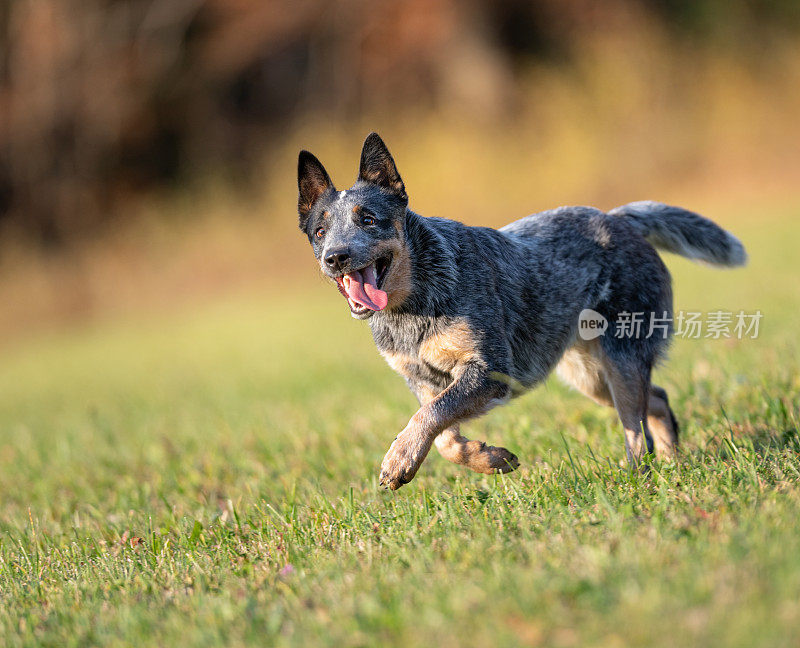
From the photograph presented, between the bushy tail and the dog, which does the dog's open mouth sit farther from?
the bushy tail

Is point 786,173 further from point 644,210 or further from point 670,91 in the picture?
point 644,210

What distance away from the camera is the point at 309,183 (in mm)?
4488

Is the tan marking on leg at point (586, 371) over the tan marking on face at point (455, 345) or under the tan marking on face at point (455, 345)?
under

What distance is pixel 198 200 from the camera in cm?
2547

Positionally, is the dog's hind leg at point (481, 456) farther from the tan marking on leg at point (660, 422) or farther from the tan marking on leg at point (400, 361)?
the tan marking on leg at point (660, 422)

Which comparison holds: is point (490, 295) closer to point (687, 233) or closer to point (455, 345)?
point (455, 345)

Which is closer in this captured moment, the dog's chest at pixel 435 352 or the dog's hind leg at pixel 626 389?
the dog's chest at pixel 435 352

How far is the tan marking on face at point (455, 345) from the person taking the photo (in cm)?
416

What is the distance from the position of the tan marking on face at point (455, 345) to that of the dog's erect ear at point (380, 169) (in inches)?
28.2

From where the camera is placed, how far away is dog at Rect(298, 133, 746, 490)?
13.4ft

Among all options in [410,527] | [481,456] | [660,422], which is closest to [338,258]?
[481,456]

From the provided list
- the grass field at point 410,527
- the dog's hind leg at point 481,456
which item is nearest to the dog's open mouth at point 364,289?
the dog's hind leg at point 481,456

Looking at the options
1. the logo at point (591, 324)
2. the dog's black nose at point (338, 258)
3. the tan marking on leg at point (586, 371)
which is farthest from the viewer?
the tan marking on leg at point (586, 371)

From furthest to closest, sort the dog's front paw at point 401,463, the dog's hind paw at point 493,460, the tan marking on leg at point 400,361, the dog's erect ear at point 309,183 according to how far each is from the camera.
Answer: the dog's erect ear at point 309,183 < the tan marking on leg at point 400,361 < the dog's hind paw at point 493,460 < the dog's front paw at point 401,463
